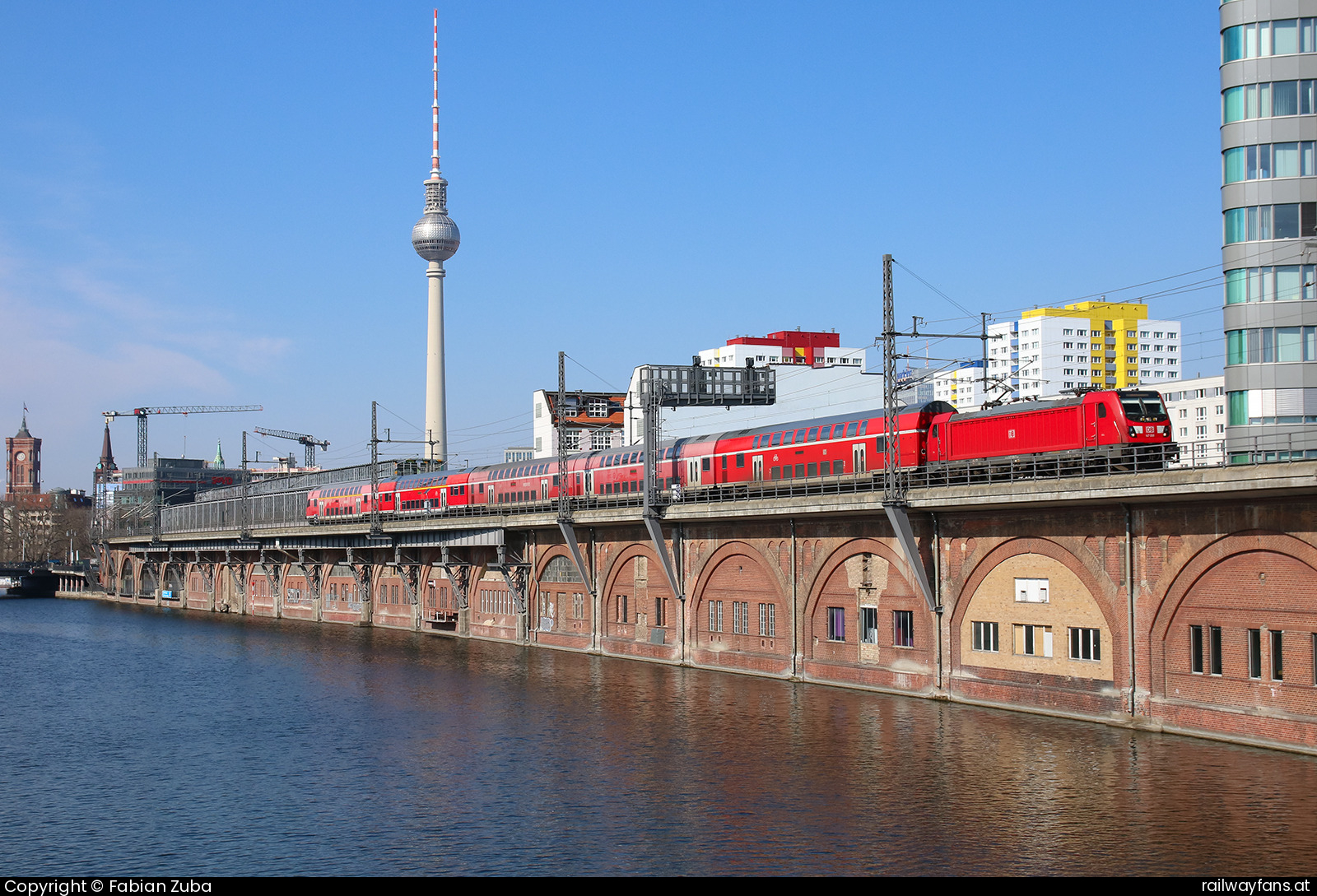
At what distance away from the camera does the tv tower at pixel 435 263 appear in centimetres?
18125

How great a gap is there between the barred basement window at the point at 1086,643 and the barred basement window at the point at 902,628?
8315mm

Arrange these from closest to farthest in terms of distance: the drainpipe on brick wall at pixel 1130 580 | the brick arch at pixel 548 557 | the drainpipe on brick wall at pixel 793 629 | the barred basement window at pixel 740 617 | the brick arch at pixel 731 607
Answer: the drainpipe on brick wall at pixel 1130 580
the drainpipe on brick wall at pixel 793 629
the brick arch at pixel 731 607
the barred basement window at pixel 740 617
the brick arch at pixel 548 557

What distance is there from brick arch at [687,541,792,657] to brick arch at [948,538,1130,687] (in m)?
10.5

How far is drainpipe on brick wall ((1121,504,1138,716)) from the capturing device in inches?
1663

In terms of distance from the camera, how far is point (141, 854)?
3259cm

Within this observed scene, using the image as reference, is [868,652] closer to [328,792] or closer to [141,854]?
[328,792]

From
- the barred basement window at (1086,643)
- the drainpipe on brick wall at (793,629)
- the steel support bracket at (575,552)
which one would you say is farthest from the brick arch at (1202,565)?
the steel support bracket at (575,552)

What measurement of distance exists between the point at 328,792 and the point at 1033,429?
96.1 feet

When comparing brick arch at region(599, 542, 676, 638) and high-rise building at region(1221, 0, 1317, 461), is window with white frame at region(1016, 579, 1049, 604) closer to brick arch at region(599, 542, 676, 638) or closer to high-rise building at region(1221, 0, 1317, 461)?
high-rise building at region(1221, 0, 1317, 461)

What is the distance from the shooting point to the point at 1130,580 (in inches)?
1666

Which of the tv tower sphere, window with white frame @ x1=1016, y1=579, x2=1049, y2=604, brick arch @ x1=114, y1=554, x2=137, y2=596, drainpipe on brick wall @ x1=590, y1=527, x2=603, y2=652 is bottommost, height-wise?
brick arch @ x1=114, y1=554, x2=137, y2=596

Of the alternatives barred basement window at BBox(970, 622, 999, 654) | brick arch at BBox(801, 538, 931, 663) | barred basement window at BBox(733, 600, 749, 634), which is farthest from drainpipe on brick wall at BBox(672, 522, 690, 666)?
barred basement window at BBox(970, 622, 999, 654)

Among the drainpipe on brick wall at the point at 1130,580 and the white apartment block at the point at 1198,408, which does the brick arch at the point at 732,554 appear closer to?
the drainpipe on brick wall at the point at 1130,580
